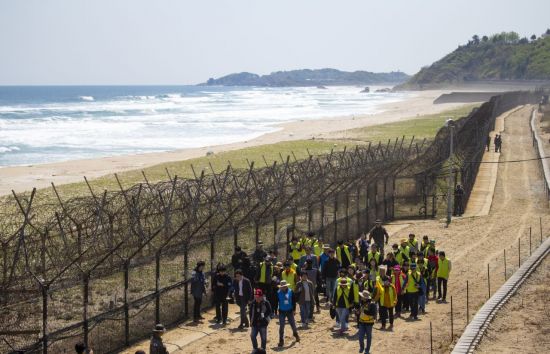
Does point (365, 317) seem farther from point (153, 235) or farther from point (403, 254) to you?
point (403, 254)

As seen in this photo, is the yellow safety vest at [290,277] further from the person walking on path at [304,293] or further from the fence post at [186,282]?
the fence post at [186,282]

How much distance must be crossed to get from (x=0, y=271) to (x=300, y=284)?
6508 mm

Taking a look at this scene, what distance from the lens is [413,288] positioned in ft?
52.4

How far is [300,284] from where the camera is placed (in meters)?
15.1

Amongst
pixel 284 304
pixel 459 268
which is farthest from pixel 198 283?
pixel 459 268

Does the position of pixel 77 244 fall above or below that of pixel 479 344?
above

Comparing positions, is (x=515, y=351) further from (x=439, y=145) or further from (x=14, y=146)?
(x=14, y=146)

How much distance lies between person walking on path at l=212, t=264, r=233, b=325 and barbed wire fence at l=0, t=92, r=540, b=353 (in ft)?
2.24

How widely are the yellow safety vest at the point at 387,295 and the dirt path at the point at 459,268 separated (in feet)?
1.85

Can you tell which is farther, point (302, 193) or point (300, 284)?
point (302, 193)

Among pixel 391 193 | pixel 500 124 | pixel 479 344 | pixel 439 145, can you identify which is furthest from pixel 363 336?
pixel 500 124

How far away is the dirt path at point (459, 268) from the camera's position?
14336 mm

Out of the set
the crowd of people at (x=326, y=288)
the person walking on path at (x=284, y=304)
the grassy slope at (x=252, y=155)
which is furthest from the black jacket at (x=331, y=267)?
the grassy slope at (x=252, y=155)

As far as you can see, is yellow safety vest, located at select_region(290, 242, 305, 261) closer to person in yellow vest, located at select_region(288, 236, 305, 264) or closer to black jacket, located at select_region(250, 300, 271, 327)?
person in yellow vest, located at select_region(288, 236, 305, 264)
